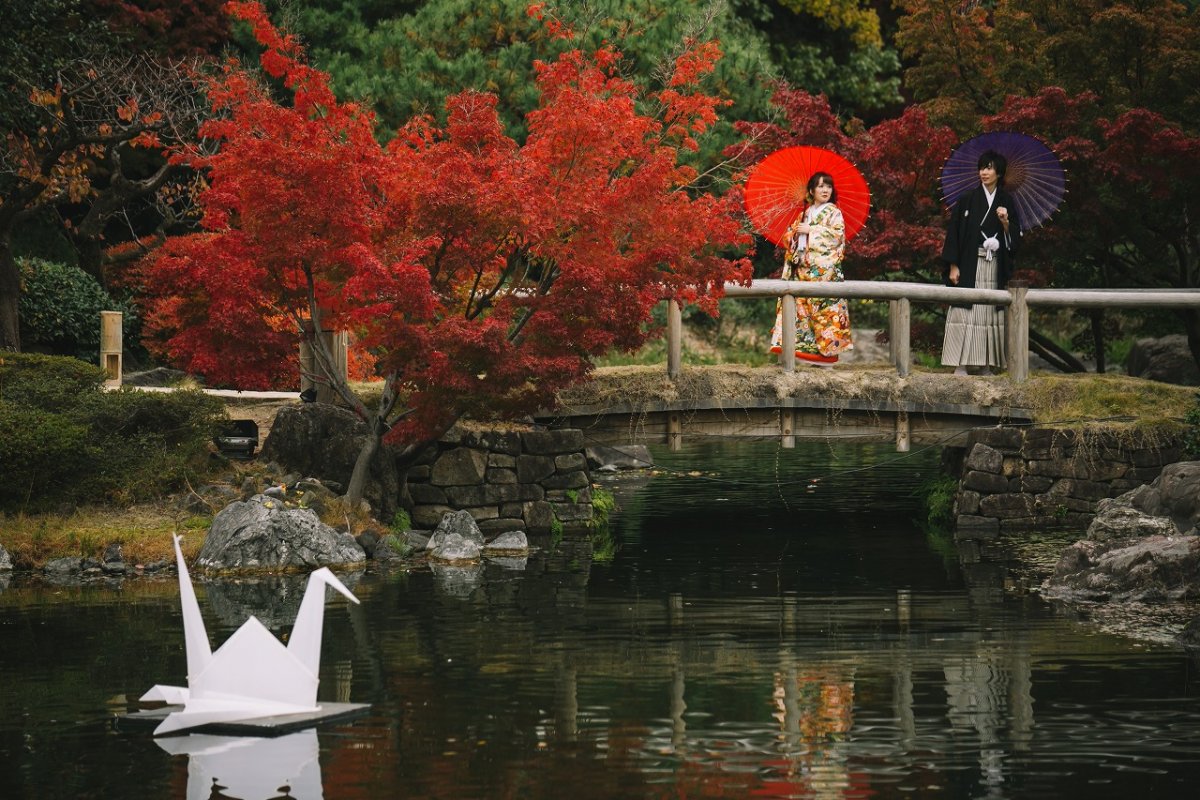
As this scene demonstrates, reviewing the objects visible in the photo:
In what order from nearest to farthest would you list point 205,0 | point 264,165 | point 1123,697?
point 1123,697 → point 264,165 → point 205,0

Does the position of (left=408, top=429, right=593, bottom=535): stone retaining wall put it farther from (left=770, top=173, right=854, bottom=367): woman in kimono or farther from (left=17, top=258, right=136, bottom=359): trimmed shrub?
(left=17, top=258, right=136, bottom=359): trimmed shrub

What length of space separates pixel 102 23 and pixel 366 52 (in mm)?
4035

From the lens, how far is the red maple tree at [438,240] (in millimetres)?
13883

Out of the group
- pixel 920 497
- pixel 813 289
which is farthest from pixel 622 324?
pixel 920 497

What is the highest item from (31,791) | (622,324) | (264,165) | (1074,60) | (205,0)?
(205,0)

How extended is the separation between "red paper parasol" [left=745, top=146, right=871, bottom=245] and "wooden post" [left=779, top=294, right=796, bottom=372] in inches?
56.0

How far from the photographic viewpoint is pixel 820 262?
1664 centimetres

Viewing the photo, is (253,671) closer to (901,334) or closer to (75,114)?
(901,334)

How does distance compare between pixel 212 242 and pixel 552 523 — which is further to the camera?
pixel 552 523

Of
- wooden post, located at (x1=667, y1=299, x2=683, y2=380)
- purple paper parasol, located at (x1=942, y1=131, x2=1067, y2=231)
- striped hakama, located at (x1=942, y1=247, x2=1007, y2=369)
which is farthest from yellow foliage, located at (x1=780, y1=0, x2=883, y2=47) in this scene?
wooden post, located at (x1=667, y1=299, x2=683, y2=380)

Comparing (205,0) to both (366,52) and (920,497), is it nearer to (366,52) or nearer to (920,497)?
(366,52)

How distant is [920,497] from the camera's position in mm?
18922

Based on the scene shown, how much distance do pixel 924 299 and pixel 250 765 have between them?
928 cm

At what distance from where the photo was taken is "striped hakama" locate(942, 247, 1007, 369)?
53.7 ft
